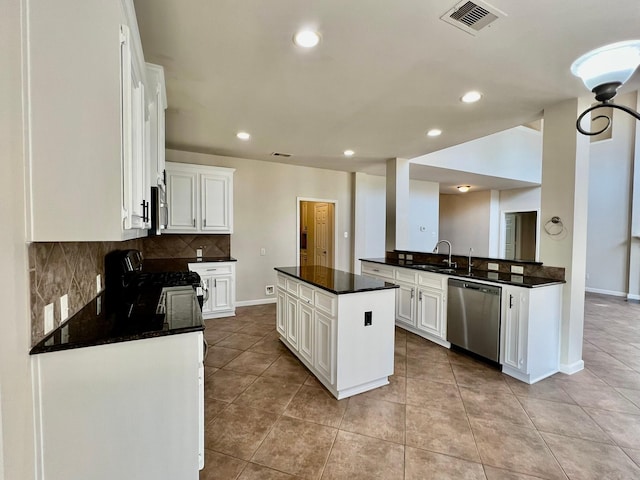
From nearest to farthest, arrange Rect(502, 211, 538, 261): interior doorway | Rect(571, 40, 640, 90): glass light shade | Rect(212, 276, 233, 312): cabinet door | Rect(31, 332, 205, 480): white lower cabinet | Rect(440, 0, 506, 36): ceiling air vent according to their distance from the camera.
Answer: Rect(31, 332, 205, 480): white lower cabinet, Rect(571, 40, 640, 90): glass light shade, Rect(440, 0, 506, 36): ceiling air vent, Rect(212, 276, 233, 312): cabinet door, Rect(502, 211, 538, 261): interior doorway

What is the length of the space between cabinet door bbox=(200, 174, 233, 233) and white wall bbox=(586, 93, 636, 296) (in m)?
7.50

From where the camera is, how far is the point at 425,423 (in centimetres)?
211

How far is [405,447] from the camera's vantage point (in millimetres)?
1873

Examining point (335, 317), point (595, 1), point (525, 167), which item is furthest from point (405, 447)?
point (525, 167)

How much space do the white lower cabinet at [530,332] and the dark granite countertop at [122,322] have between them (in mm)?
2687

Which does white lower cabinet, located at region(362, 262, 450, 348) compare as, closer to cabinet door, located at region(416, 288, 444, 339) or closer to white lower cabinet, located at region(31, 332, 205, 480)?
cabinet door, located at region(416, 288, 444, 339)

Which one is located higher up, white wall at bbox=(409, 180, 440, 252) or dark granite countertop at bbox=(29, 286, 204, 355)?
white wall at bbox=(409, 180, 440, 252)

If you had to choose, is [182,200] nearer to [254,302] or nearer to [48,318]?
[254,302]

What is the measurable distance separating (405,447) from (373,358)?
737 millimetres

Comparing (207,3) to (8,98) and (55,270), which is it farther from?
(55,270)

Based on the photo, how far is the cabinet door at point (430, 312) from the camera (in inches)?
138

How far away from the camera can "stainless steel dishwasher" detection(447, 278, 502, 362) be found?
114 inches

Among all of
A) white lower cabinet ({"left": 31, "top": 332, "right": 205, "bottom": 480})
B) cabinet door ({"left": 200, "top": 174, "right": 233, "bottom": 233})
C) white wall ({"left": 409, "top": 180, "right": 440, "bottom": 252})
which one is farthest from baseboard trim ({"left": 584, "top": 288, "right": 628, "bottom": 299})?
white lower cabinet ({"left": 31, "top": 332, "right": 205, "bottom": 480})

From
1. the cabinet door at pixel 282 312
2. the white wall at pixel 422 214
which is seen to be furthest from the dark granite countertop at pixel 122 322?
the white wall at pixel 422 214
